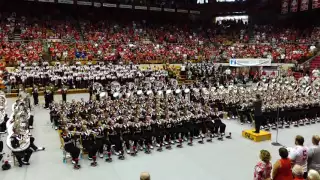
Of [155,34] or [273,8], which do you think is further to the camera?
[273,8]

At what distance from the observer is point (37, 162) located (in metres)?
9.34

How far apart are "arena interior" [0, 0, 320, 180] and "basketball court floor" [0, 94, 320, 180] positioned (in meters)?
0.06

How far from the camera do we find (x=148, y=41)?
32.7 metres

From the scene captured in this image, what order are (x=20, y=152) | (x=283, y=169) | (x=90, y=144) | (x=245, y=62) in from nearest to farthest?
(x=283, y=169), (x=20, y=152), (x=90, y=144), (x=245, y=62)

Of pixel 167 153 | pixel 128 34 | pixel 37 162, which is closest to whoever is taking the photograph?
pixel 37 162

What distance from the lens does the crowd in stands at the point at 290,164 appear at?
13.9 ft

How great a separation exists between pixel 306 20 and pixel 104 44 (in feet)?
87.1

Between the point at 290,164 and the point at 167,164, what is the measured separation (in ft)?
16.1

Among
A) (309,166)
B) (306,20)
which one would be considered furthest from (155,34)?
(309,166)

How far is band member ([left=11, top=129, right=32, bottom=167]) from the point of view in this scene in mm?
8828

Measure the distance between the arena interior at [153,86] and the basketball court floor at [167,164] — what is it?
6cm

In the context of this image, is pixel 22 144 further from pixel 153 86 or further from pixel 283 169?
pixel 153 86

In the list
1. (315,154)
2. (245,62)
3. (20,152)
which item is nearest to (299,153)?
(315,154)

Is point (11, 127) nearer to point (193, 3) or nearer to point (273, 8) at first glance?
point (193, 3)
